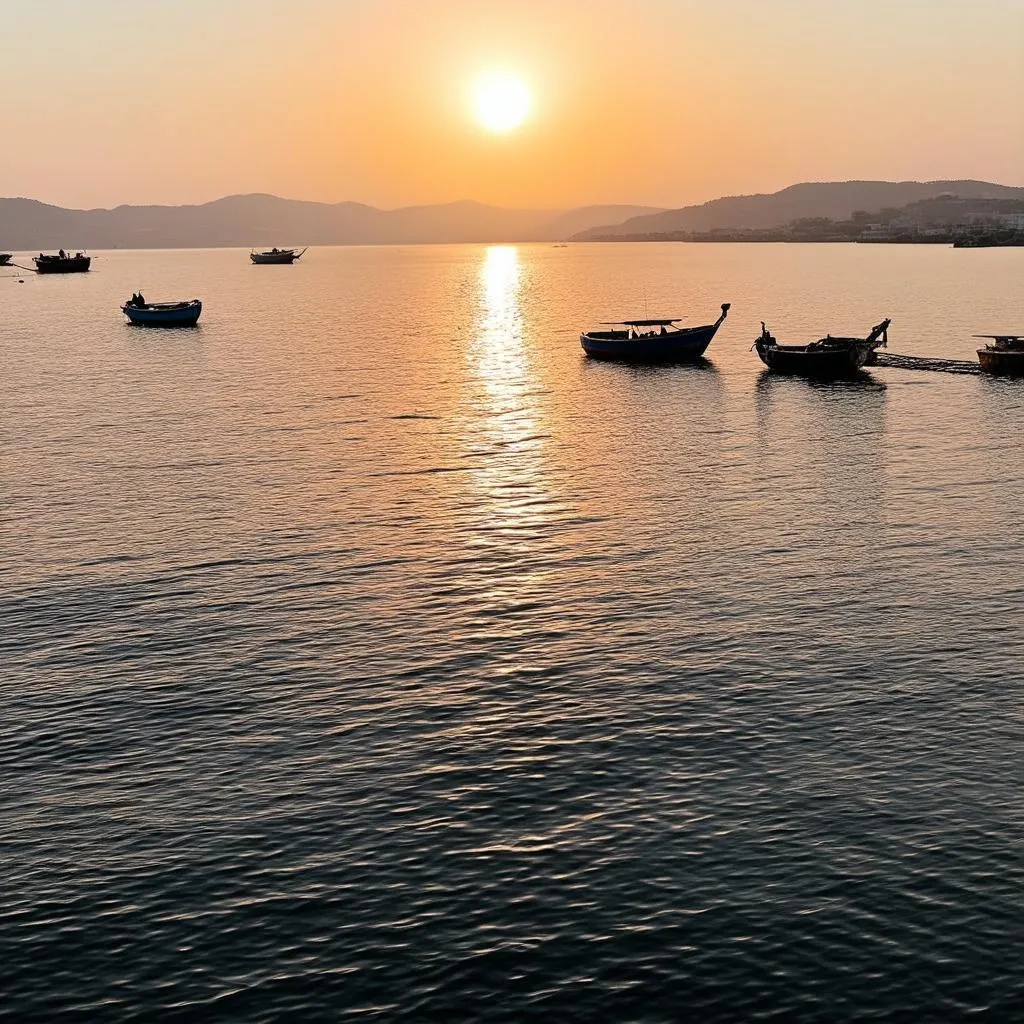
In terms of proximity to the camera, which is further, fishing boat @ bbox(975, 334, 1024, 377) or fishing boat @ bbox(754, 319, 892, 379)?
fishing boat @ bbox(754, 319, 892, 379)

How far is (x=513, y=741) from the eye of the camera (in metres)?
42.3

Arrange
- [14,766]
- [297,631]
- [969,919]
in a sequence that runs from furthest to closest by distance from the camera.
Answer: [297,631], [14,766], [969,919]

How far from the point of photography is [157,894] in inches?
1302

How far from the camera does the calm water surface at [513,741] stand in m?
29.9

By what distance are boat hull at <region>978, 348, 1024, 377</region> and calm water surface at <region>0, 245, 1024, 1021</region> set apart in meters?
52.2

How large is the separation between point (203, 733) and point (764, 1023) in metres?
22.7

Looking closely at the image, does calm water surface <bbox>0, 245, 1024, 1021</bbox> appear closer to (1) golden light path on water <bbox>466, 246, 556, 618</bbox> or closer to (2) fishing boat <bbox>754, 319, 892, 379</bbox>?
(1) golden light path on water <bbox>466, 246, 556, 618</bbox>

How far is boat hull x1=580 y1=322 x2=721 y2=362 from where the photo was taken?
527ft

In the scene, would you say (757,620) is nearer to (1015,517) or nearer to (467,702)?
(467,702)

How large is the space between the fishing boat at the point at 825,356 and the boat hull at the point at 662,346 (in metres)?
14.9

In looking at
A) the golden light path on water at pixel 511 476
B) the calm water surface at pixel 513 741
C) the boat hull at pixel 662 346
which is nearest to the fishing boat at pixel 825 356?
the boat hull at pixel 662 346

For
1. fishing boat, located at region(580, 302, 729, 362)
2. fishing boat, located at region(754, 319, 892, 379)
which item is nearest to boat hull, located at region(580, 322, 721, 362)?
fishing boat, located at region(580, 302, 729, 362)

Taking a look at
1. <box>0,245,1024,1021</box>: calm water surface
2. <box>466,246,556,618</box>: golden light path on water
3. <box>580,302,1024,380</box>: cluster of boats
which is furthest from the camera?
<box>580,302,1024,380</box>: cluster of boats

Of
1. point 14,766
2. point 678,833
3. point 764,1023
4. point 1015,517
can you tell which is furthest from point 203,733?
point 1015,517
